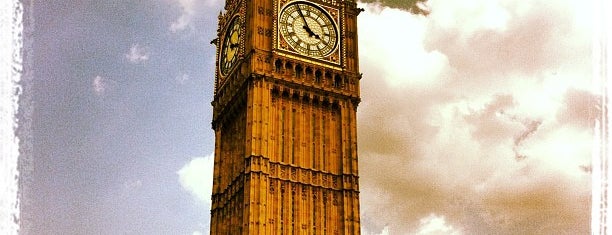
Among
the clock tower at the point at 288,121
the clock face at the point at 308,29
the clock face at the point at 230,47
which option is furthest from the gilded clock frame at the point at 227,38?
the clock face at the point at 308,29

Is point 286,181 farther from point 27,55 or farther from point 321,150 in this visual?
point 27,55

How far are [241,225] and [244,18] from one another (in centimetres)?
1575

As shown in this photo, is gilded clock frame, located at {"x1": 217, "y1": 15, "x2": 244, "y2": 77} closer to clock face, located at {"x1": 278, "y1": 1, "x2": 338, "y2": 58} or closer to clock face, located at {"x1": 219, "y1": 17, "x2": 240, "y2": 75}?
clock face, located at {"x1": 219, "y1": 17, "x2": 240, "y2": 75}

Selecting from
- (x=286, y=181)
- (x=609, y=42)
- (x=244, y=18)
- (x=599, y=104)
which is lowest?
(x=599, y=104)

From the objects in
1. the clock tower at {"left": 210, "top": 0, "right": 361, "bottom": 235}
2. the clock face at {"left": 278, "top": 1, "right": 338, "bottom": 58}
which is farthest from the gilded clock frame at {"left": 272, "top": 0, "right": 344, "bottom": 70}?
the clock face at {"left": 278, "top": 1, "right": 338, "bottom": 58}

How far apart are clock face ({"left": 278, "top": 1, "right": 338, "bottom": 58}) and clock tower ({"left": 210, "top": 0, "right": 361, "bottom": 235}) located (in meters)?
0.07

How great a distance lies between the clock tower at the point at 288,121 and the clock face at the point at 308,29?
2.8 inches

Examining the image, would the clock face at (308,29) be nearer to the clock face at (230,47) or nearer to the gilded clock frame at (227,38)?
the gilded clock frame at (227,38)

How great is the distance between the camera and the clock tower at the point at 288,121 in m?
62.3

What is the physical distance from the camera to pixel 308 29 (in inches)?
2675

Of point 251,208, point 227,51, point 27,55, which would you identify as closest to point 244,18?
point 227,51

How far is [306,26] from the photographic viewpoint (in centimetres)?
6800

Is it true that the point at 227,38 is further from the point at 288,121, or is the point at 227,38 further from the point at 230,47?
the point at 288,121

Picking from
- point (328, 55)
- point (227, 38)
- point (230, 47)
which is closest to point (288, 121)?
A: point (328, 55)
